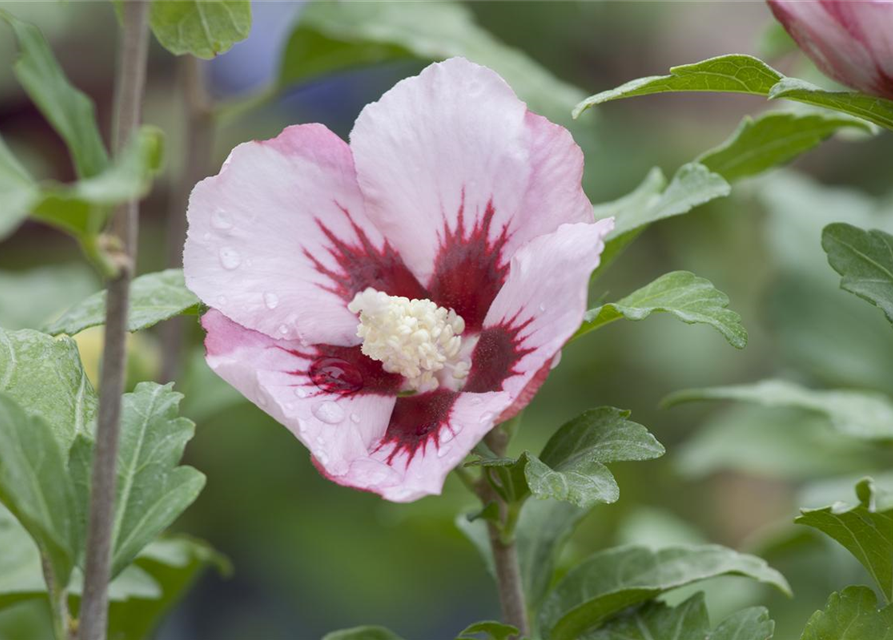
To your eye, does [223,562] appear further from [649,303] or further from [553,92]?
[553,92]

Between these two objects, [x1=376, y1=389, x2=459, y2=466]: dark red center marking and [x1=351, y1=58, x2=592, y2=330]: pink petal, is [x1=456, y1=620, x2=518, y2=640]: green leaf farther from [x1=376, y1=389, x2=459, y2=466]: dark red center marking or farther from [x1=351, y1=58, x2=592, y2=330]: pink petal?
[x1=351, y1=58, x2=592, y2=330]: pink petal

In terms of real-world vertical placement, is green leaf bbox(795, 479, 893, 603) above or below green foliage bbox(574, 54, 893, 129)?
below

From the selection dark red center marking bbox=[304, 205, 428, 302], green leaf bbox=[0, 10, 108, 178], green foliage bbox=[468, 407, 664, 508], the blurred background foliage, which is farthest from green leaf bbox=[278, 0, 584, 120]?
green leaf bbox=[0, 10, 108, 178]

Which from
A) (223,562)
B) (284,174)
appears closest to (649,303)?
(284,174)

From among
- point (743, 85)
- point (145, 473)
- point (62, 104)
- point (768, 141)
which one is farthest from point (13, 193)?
point (768, 141)

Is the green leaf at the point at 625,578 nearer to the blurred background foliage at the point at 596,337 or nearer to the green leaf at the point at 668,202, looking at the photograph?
the green leaf at the point at 668,202

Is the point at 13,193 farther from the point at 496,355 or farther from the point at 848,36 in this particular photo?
the point at 848,36
